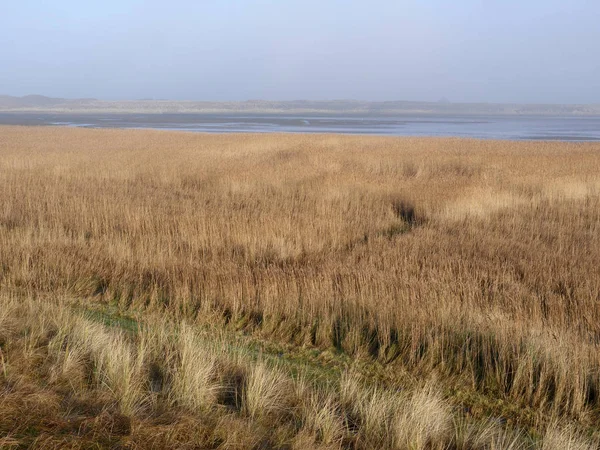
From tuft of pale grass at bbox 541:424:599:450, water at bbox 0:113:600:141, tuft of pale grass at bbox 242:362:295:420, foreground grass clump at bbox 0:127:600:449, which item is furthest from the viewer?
water at bbox 0:113:600:141

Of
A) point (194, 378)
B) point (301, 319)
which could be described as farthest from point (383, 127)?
point (194, 378)

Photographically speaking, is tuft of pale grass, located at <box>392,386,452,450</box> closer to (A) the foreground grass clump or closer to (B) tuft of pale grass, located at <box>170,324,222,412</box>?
(A) the foreground grass clump

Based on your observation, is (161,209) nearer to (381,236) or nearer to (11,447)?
(381,236)

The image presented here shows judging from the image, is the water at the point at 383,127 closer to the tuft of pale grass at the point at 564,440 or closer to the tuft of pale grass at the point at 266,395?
the tuft of pale grass at the point at 564,440

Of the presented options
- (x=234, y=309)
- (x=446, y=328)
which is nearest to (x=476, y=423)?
(x=446, y=328)

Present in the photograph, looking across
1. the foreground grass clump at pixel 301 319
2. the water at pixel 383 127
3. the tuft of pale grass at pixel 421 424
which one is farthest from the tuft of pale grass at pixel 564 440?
the water at pixel 383 127

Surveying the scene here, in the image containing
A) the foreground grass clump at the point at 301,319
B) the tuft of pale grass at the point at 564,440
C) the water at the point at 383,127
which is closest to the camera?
the tuft of pale grass at the point at 564,440

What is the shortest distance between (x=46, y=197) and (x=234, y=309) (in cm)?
856

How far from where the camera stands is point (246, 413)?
4.81 meters

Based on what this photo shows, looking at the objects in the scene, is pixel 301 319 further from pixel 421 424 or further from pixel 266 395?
pixel 421 424

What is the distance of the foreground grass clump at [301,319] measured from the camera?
15.1 ft

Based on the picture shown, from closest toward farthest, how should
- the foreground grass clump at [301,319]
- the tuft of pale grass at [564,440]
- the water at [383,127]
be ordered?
the tuft of pale grass at [564,440] < the foreground grass clump at [301,319] < the water at [383,127]

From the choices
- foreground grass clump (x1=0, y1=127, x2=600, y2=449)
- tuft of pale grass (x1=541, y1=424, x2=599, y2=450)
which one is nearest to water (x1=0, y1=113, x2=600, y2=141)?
foreground grass clump (x1=0, y1=127, x2=600, y2=449)

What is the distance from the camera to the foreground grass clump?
15.1 ft
